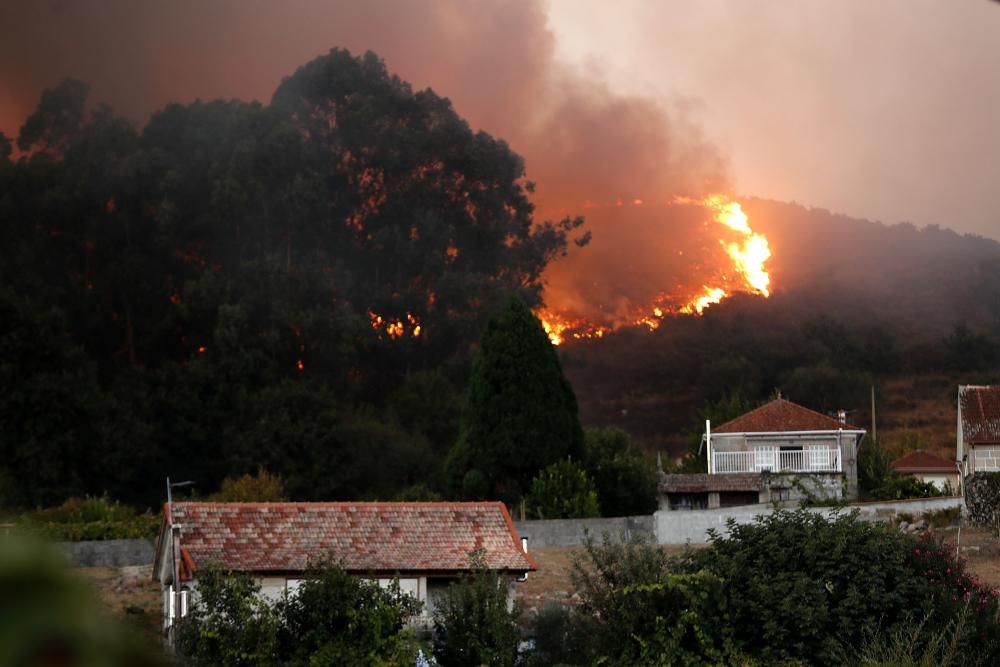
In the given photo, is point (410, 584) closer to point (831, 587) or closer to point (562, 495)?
point (831, 587)

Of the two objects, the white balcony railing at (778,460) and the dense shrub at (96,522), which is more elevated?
the white balcony railing at (778,460)

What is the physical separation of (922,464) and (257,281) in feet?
92.1

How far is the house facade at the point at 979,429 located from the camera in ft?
126

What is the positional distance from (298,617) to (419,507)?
7600 mm

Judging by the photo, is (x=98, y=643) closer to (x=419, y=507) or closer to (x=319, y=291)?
(x=419, y=507)

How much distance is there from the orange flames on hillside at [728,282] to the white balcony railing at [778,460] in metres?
38.1

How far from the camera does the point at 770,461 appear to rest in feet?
142

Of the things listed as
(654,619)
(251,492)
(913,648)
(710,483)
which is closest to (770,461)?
(710,483)

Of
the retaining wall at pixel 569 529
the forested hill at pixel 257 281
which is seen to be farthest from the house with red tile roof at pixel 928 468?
the retaining wall at pixel 569 529

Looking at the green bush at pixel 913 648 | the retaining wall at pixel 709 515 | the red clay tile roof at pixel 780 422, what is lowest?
the green bush at pixel 913 648

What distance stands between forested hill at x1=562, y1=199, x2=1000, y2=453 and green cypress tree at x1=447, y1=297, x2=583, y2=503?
83.5ft

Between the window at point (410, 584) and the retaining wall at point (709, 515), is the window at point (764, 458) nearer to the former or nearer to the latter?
the retaining wall at point (709, 515)

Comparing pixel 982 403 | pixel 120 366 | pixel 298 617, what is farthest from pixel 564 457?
pixel 120 366

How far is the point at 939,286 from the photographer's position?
9869 cm
